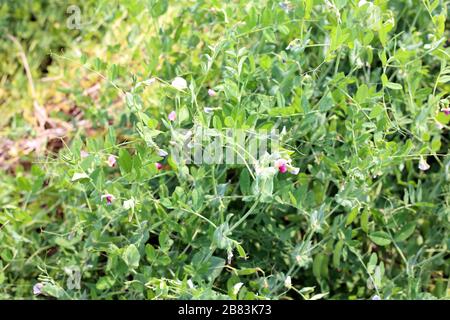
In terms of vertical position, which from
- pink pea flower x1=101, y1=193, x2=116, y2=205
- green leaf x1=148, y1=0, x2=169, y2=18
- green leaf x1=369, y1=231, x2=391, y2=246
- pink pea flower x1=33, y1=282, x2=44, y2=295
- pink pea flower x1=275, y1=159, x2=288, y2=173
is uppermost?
green leaf x1=148, y1=0, x2=169, y2=18

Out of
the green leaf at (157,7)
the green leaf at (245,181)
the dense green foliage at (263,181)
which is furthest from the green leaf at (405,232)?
the green leaf at (157,7)

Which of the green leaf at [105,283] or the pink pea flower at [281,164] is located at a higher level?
the pink pea flower at [281,164]

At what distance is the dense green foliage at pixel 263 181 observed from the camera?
123cm

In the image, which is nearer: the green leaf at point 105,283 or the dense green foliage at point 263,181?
the dense green foliage at point 263,181

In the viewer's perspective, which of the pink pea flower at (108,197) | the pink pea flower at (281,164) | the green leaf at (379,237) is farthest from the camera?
the green leaf at (379,237)

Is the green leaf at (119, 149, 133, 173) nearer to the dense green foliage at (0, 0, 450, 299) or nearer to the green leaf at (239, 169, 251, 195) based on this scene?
the dense green foliage at (0, 0, 450, 299)

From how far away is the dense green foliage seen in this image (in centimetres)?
123

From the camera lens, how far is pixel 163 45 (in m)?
1.53

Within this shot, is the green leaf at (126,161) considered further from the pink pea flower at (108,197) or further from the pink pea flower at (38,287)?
the pink pea flower at (38,287)

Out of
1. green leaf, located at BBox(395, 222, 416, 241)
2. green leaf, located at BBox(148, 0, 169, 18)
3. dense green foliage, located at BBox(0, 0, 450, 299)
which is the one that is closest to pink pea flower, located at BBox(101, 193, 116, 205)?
dense green foliage, located at BBox(0, 0, 450, 299)

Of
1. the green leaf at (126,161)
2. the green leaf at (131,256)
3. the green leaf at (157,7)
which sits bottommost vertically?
the green leaf at (131,256)

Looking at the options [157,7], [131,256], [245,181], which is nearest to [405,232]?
[245,181]
